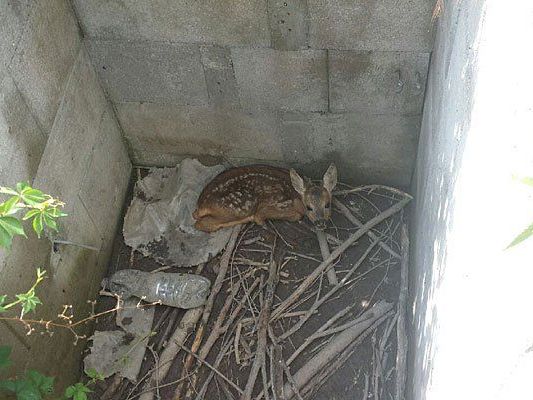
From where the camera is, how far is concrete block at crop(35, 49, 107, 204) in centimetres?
514

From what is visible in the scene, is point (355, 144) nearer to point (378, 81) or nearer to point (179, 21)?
point (378, 81)

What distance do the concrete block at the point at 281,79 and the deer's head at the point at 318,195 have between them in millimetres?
600

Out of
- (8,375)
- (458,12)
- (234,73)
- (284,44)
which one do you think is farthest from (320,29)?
(8,375)

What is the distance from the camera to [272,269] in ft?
19.8

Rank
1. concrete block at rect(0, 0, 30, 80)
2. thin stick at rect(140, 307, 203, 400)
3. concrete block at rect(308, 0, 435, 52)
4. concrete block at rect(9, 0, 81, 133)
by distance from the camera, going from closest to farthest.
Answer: concrete block at rect(0, 0, 30, 80) → concrete block at rect(9, 0, 81, 133) → concrete block at rect(308, 0, 435, 52) → thin stick at rect(140, 307, 203, 400)

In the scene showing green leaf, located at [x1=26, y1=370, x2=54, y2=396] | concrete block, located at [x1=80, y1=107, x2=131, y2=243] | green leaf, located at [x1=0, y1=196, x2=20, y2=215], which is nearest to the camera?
green leaf, located at [x1=0, y1=196, x2=20, y2=215]

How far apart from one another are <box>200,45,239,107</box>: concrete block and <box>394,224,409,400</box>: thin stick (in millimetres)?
1828

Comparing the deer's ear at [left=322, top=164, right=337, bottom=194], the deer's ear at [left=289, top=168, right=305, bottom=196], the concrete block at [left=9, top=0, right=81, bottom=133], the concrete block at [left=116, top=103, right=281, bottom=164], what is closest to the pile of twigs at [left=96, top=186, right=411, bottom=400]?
the deer's ear at [left=322, top=164, right=337, bottom=194]

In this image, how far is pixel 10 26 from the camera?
14.7ft

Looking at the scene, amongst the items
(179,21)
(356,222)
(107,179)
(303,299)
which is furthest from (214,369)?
(179,21)

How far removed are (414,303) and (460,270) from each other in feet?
7.29

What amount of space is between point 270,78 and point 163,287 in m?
2.00

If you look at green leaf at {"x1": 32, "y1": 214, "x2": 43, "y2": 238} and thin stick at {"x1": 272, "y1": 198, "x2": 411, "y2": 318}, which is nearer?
green leaf at {"x1": 32, "y1": 214, "x2": 43, "y2": 238}

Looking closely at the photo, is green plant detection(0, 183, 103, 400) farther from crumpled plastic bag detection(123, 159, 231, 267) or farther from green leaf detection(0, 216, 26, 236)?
crumpled plastic bag detection(123, 159, 231, 267)
